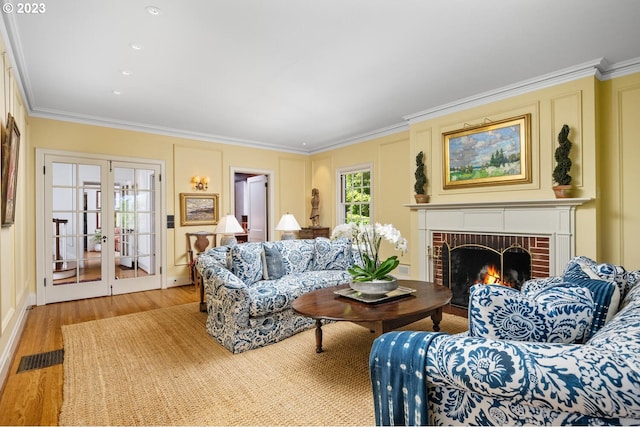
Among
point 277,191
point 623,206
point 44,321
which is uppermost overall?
point 277,191

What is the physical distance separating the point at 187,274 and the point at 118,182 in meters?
1.83

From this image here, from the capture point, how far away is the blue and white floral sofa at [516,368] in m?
0.79

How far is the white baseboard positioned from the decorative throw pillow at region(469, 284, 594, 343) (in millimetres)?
3217

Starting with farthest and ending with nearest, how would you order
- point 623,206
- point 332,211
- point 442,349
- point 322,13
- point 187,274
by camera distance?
point 332,211 → point 187,274 → point 623,206 → point 322,13 → point 442,349

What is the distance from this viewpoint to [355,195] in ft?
21.0

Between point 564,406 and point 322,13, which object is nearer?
point 564,406

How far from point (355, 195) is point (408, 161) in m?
1.39

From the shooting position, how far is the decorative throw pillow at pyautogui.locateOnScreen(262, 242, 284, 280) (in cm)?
370

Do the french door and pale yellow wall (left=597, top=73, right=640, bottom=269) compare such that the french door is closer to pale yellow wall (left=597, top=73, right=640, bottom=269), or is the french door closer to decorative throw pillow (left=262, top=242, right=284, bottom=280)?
decorative throw pillow (left=262, top=242, right=284, bottom=280)

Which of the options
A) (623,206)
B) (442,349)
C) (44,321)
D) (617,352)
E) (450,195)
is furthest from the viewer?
(450,195)

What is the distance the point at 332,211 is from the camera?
672 centimetres

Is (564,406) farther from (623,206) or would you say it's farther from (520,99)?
(520,99)

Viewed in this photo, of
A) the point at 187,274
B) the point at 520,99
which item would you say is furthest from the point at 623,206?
the point at 187,274

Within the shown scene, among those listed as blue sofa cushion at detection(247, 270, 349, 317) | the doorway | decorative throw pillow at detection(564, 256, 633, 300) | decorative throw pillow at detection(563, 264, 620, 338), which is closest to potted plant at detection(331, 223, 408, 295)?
blue sofa cushion at detection(247, 270, 349, 317)
